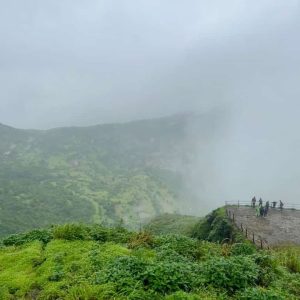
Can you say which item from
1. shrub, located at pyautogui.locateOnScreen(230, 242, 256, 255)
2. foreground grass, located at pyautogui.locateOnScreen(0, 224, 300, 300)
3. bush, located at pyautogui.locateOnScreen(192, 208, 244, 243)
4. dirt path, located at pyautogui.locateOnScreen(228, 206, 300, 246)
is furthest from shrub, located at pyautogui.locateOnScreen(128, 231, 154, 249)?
dirt path, located at pyautogui.locateOnScreen(228, 206, 300, 246)

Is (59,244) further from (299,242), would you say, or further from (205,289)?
(299,242)

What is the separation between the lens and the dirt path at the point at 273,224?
48312 mm

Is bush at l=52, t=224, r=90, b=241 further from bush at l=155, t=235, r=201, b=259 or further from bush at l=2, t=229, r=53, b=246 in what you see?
bush at l=155, t=235, r=201, b=259

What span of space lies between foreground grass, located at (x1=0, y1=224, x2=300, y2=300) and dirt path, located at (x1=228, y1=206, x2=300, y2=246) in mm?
30183

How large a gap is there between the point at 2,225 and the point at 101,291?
642 ft

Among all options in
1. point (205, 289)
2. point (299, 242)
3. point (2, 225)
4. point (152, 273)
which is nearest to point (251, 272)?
point (205, 289)

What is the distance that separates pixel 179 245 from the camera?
17.5 meters

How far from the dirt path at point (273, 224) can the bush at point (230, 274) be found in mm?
32845

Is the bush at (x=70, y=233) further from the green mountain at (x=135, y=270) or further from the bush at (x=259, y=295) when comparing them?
the bush at (x=259, y=295)

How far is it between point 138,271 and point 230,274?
2832 mm

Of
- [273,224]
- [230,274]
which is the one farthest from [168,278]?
[273,224]

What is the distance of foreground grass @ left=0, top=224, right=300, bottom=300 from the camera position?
11.8 metres

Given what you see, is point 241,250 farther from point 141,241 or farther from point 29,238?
point 29,238

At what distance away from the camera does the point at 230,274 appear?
13.0 meters
